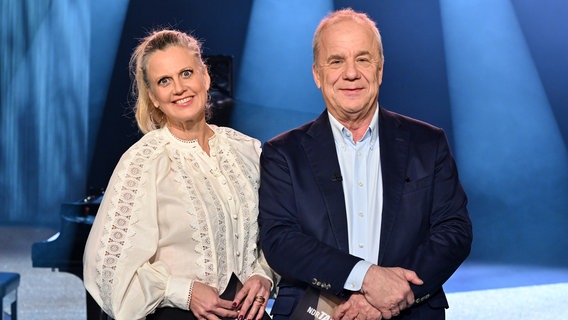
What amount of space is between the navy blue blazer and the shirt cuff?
0.5 inches

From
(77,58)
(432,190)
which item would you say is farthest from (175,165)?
(77,58)

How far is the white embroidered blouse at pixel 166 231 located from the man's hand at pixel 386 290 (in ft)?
1.74

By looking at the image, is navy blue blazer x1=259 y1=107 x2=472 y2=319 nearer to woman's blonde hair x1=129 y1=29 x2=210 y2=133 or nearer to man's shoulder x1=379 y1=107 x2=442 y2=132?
man's shoulder x1=379 y1=107 x2=442 y2=132

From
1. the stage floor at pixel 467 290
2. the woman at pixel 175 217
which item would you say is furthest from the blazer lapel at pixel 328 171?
the stage floor at pixel 467 290

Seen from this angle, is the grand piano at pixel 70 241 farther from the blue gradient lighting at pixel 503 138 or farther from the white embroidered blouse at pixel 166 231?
the blue gradient lighting at pixel 503 138

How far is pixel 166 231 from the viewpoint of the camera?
269 centimetres

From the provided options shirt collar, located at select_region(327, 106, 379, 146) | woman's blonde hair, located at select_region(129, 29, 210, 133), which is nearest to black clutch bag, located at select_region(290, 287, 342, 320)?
shirt collar, located at select_region(327, 106, 379, 146)

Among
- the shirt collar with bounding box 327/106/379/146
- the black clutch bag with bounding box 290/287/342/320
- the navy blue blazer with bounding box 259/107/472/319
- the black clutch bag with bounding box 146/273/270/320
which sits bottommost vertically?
the black clutch bag with bounding box 146/273/270/320

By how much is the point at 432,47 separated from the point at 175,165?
6.19 metres

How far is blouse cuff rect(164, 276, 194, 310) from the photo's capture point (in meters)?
2.63

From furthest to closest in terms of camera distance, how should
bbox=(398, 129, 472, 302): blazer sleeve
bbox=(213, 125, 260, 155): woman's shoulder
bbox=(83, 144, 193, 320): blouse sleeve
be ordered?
bbox=(213, 125, 260, 155): woman's shoulder → bbox=(83, 144, 193, 320): blouse sleeve → bbox=(398, 129, 472, 302): blazer sleeve

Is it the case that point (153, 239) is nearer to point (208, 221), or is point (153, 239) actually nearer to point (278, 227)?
point (208, 221)

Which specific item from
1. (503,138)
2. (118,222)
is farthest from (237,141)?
(503,138)

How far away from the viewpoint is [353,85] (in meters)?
2.56
